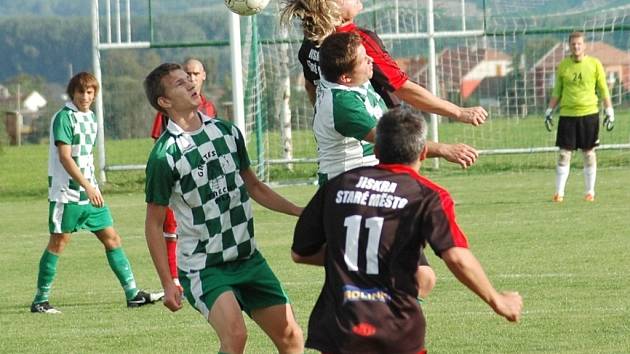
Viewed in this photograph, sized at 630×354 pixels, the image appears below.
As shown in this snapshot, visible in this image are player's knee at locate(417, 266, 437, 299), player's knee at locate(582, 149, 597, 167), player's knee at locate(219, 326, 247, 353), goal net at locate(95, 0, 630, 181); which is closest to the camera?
player's knee at locate(417, 266, 437, 299)

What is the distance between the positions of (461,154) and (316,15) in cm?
112

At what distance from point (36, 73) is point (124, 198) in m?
59.1

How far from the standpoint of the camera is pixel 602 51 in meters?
22.1

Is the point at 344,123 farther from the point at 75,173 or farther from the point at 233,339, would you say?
the point at 75,173

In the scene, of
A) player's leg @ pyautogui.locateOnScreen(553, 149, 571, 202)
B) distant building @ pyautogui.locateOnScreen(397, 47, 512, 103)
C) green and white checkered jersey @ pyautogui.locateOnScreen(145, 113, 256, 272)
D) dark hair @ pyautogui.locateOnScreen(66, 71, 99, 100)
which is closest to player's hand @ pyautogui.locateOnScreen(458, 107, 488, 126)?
green and white checkered jersey @ pyautogui.locateOnScreen(145, 113, 256, 272)

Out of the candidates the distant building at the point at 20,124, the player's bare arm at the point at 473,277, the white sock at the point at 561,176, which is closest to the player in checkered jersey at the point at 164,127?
the player's bare arm at the point at 473,277

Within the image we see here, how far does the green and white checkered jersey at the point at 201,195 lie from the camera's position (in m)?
6.01

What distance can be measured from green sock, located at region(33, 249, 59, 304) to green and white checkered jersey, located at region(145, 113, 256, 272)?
3.50 m

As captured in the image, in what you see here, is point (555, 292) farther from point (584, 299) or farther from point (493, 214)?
point (493, 214)

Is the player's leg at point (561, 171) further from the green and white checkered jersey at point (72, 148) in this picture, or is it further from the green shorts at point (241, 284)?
the green shorts at point (241, 284)

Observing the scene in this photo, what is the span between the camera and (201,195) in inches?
237

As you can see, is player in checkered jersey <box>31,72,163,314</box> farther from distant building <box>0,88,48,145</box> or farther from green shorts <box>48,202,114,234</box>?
distant building <box>0,88,48,145</box>

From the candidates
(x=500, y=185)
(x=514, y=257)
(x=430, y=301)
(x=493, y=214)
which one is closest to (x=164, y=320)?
(x=430, y=301)

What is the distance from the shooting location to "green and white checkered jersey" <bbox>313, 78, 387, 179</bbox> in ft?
19.1
